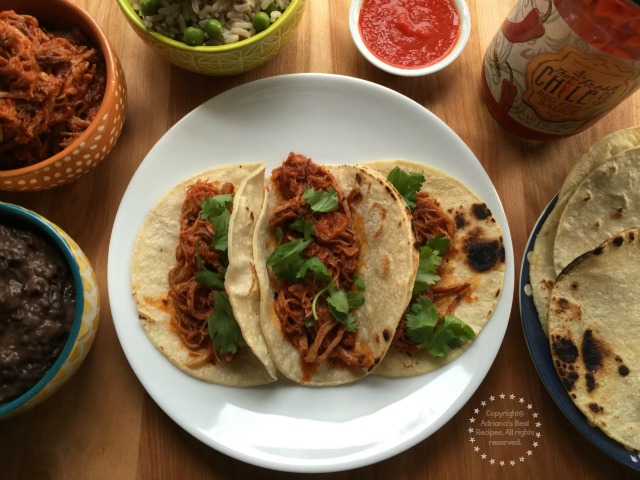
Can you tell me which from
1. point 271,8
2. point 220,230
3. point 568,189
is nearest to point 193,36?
point 271,8

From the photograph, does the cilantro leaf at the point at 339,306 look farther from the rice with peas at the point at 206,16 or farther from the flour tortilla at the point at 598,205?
the rice with peas at the point at 206,16

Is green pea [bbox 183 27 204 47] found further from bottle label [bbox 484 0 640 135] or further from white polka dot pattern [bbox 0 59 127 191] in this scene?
bottle label [bbox 484 0 640 135]

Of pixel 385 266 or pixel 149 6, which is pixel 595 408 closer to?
pixel 385 266

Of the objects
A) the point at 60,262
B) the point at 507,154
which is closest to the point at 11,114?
the point at 60,262

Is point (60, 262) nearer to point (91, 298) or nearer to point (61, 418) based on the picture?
point (91, 298)

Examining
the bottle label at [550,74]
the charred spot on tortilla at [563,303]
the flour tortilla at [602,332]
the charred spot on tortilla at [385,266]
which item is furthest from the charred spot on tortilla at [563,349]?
the bottle label at [550,74]
